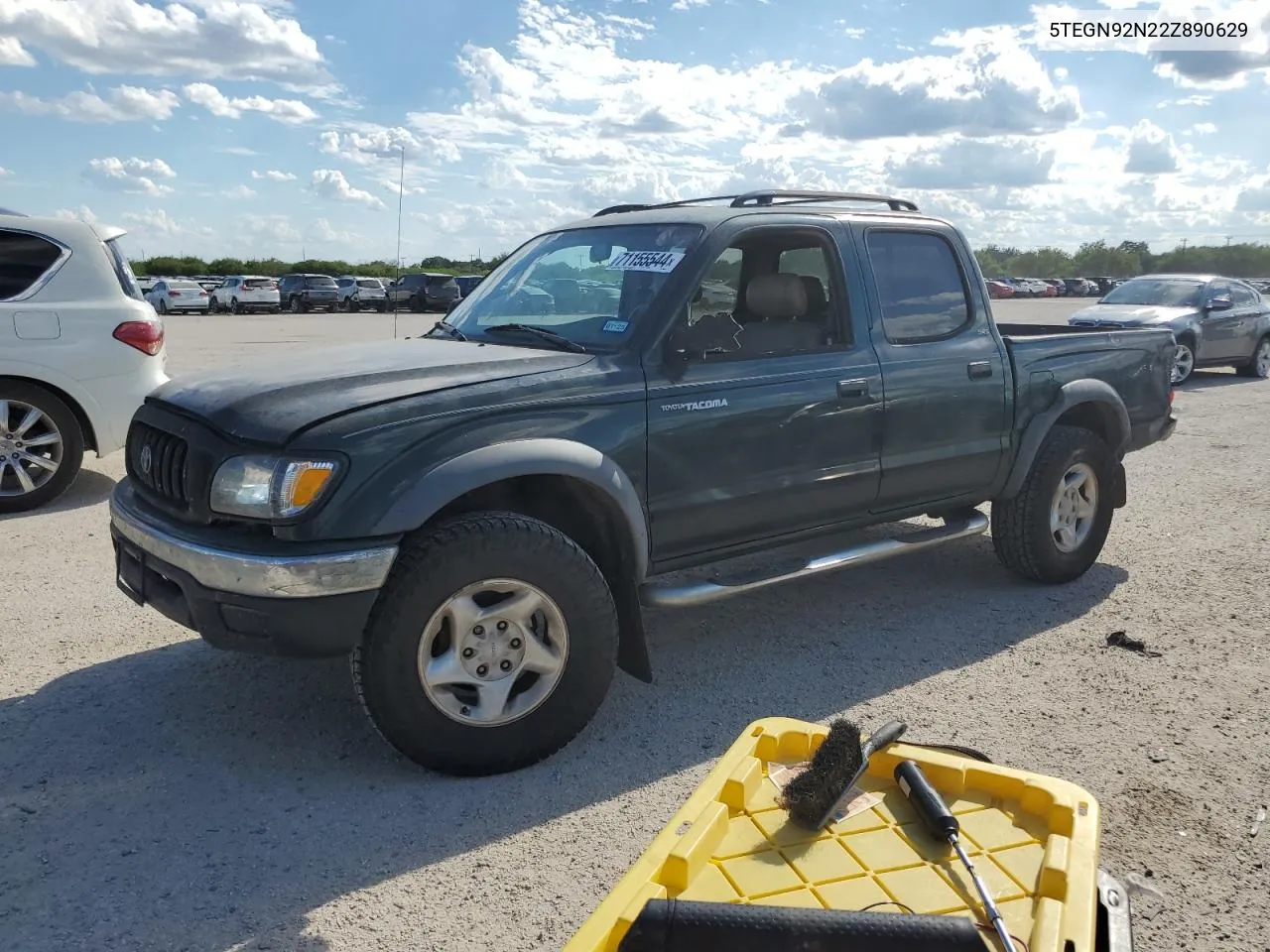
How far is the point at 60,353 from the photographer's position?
7.36 meters

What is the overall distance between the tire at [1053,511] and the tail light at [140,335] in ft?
18.9

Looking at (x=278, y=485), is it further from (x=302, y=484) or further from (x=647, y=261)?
(x=647, y=261)

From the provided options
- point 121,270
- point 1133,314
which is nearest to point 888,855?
point 121,270

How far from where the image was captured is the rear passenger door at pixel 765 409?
415cm

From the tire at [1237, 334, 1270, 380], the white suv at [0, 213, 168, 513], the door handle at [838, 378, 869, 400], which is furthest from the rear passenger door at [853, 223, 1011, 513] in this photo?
the tire at [1237, 334, 1270, 380]

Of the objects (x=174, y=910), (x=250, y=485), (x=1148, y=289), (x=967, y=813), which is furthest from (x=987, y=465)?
(x=1148, y=289)

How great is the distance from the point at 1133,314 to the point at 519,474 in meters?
14.4

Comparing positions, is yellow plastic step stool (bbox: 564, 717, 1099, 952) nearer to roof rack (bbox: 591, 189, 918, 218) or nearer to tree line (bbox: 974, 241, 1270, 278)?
roof rack (bbox: 591, 189, 918, 218)

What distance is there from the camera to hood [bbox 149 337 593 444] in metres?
3.51

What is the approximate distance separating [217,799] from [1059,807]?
253 cm

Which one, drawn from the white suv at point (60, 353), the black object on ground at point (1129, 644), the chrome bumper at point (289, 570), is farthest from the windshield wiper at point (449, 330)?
the white suv at point (60, 353)

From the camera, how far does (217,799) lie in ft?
11.5

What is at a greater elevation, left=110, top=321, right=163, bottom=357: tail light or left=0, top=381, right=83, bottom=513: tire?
left=110, top=321, right=163, bottom=357: tail light

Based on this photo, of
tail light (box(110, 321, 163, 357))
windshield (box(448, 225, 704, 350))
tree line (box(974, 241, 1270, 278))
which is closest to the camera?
windshield (box(448, 225, 704, 350))
